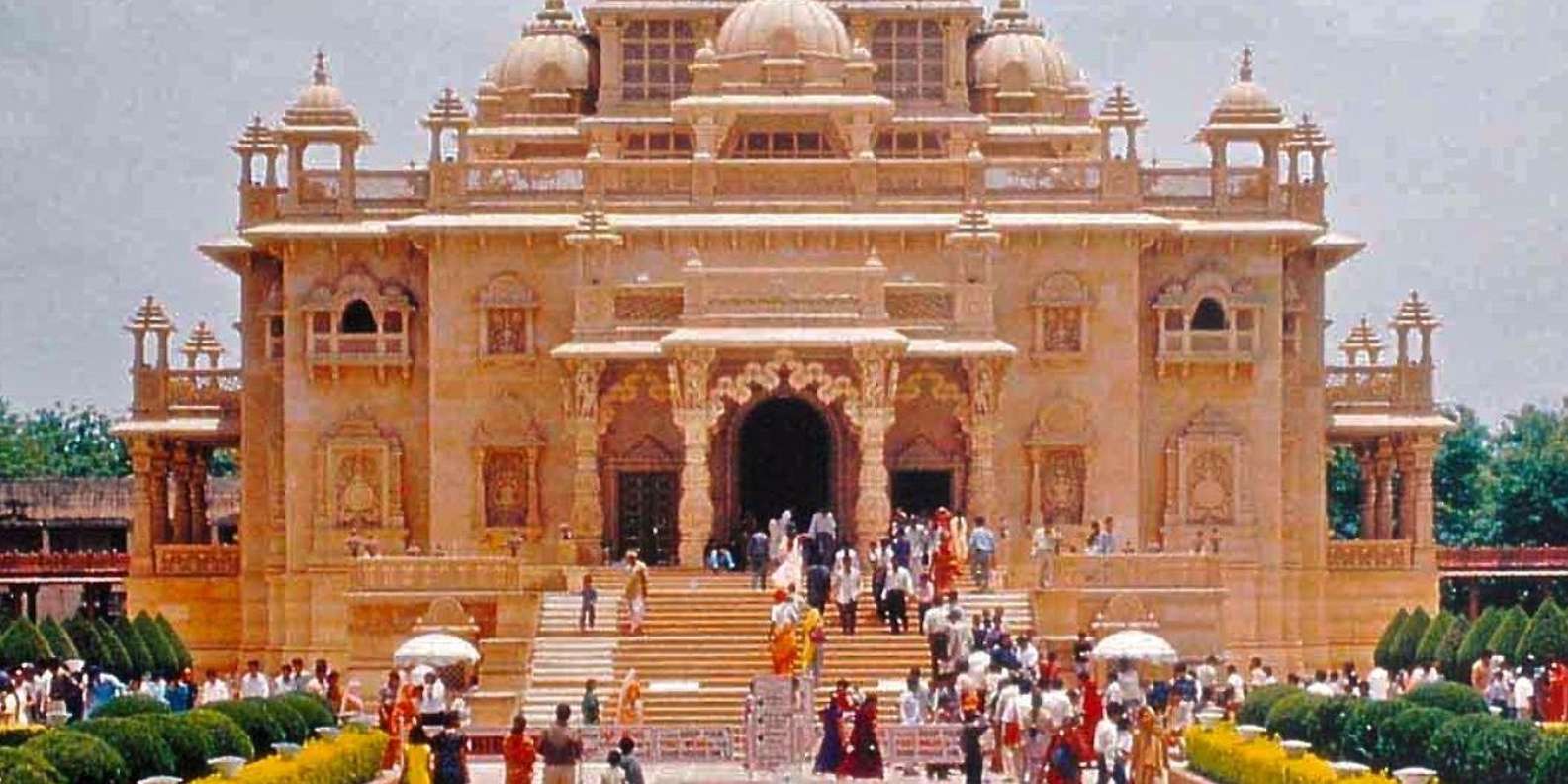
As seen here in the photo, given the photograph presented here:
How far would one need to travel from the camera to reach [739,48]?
7444cm

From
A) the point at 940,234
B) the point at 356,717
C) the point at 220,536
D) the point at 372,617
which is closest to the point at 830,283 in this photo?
the point at 940,234

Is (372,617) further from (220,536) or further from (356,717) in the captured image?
(220,536)

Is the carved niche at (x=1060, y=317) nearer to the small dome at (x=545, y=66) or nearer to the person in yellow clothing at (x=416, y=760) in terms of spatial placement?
the small dome at (x=545, y=66)

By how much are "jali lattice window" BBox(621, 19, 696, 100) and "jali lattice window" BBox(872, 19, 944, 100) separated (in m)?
2.89

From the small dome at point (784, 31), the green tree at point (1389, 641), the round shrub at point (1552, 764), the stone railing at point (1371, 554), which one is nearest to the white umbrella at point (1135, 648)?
the green tree at point (1389, 641)

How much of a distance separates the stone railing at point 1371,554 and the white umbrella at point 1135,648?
14880 mm

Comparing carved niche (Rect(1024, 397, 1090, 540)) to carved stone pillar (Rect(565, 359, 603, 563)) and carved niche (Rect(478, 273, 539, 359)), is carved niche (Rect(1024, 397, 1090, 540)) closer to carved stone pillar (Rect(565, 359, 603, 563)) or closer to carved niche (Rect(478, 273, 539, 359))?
carved stone pillar (Rect(565, 359, 603, 563))

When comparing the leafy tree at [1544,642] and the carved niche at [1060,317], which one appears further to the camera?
the carved niche at [1060,317]

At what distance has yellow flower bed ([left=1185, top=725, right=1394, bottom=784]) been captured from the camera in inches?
1885

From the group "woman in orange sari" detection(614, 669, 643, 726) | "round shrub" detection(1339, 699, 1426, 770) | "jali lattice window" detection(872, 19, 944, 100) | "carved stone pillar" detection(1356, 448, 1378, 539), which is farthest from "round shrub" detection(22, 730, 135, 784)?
"carved stone pillar" detection(1356, 448, 1378, 539)

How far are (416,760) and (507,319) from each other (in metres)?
22.0

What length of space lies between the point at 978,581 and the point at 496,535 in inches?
358

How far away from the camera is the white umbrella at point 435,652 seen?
208 feet

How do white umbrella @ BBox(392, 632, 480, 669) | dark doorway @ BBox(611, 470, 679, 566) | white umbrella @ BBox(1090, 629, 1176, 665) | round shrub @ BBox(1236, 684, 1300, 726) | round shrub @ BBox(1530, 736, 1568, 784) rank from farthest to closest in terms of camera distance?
dark doorway @ BBox(611, 470, 679, 566), white umbrella @ BBox(392, 632, 480, 669), white umbrella @ BBox(1090, 629, 1176, 665), round shrub @ BBox(1236, 684, 1300, 726), round shrub @ BBox(1530, 736, 1568, 784)
